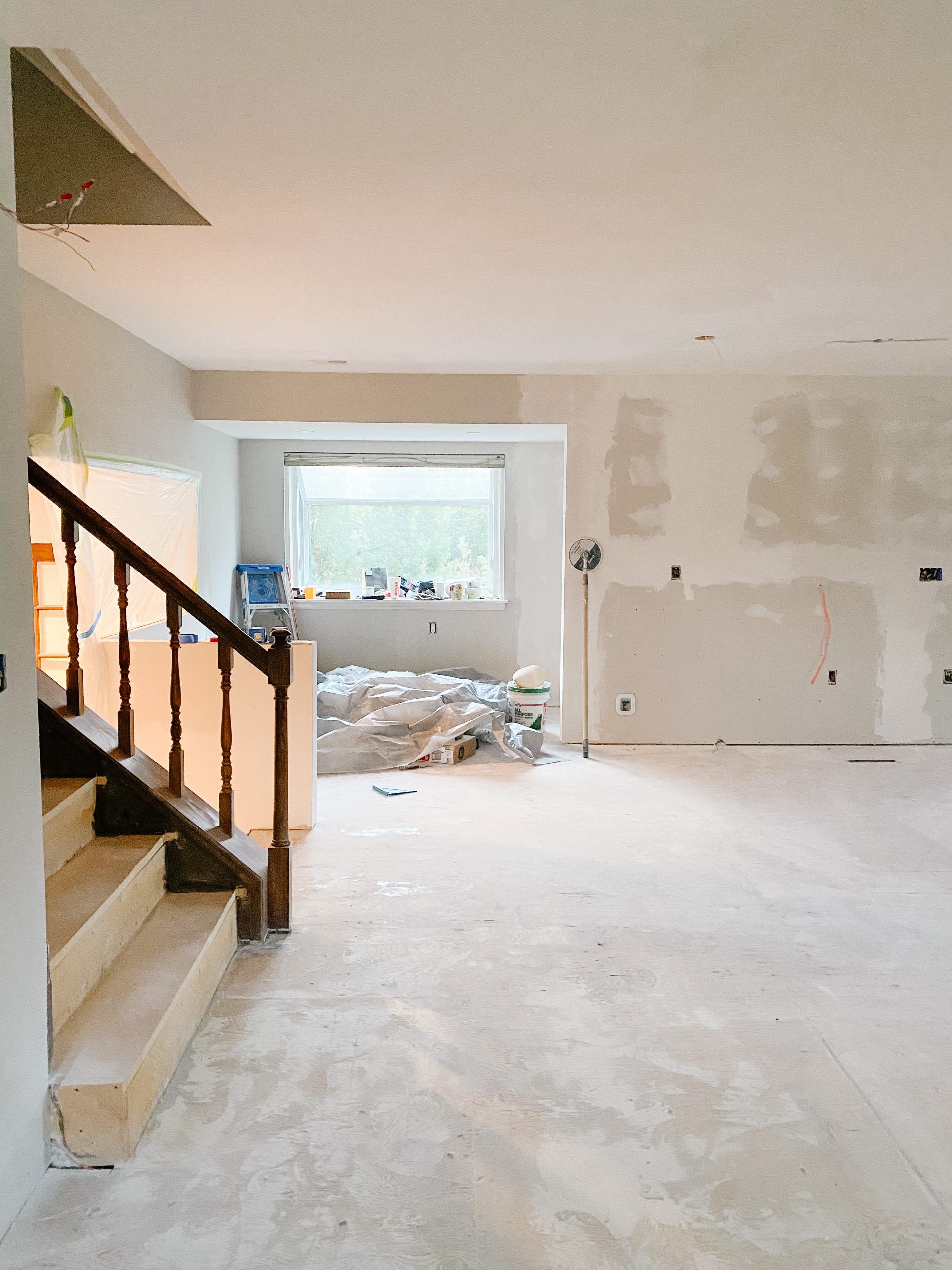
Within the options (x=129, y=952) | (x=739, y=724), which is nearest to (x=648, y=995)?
(x=129, y=952)

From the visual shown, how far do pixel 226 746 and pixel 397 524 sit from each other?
4.64m

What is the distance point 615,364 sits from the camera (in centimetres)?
550


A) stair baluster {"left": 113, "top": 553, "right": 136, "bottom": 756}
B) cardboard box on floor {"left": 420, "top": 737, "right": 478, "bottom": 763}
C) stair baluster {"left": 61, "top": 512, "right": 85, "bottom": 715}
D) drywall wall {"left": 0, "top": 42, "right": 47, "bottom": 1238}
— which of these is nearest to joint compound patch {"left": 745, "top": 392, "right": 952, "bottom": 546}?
cardboard box on floor {"left": 420, "top": 737, "right": 478, "bottom": 763}

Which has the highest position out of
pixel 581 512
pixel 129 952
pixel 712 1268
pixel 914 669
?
pixel 581 512

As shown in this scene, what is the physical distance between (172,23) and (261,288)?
2007 millimetres

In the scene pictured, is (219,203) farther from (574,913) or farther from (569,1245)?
(569,1245)

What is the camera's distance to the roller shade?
23.6 ft

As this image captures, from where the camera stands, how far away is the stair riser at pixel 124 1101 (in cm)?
190

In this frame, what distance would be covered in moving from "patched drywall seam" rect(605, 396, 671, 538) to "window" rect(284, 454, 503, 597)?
1611 mm

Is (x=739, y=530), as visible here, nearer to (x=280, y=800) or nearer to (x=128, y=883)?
(x=280, y=800)

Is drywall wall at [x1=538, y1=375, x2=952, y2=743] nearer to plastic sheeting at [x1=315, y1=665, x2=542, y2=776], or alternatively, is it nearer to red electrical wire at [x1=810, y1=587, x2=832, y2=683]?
red electrical wire at [x1=810, y1=587, x2=832, y2=683]

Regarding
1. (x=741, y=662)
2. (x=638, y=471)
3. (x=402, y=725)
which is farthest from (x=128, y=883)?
(x=741, y=662)

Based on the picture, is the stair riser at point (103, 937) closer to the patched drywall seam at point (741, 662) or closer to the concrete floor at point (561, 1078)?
the concrete floor at point (561, 1078)

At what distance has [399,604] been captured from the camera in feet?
23.8
